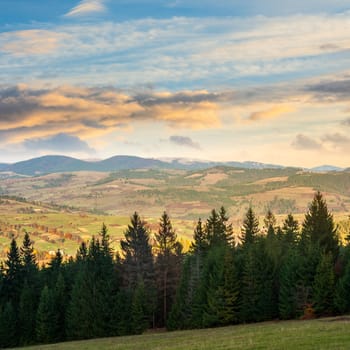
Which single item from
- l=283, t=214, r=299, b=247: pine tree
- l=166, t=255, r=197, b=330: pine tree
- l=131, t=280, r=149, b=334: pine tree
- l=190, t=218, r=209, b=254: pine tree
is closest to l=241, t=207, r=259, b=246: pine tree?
l=283, t=214, r=299, b=247: pine tree

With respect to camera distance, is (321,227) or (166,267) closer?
(321,227)

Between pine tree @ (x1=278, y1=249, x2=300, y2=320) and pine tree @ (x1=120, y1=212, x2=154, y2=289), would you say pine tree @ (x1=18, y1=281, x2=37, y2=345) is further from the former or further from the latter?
pine tree @ (x1=278, y1=249, x2=300, y2=320)

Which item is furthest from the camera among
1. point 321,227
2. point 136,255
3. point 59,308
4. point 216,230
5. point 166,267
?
point 216,230

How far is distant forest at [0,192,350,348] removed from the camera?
69562mm

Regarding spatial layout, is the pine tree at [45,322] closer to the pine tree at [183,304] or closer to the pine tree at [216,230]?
the pine tree at [183,304]

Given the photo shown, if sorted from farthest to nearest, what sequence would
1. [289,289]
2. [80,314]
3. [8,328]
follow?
[8,328] → [80,314] → [289,289]

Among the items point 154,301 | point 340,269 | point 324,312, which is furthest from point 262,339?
point 154,301

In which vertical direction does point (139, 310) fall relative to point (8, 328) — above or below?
above

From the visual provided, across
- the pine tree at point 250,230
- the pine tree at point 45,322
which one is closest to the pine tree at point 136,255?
the pine tree at point 45,322

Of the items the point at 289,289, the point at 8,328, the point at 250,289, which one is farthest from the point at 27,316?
the point at 289,289

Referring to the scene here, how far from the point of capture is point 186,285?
260 ft

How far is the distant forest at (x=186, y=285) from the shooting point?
6956 cm

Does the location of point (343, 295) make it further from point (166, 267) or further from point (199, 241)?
point (166, 267)

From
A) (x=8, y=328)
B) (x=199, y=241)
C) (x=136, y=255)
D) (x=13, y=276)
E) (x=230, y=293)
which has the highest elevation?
(x=199, y=241)
